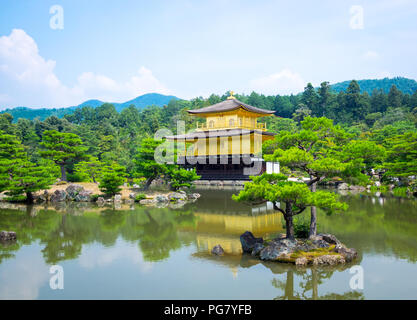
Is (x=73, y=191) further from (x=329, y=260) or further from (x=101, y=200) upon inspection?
(x=329, y=260)

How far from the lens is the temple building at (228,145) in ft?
91.7

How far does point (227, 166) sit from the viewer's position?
28.9m

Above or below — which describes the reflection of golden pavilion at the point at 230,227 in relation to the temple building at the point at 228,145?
below

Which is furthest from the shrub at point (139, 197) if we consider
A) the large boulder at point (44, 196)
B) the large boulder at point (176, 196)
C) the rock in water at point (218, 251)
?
the rock in water at point (218, 251)

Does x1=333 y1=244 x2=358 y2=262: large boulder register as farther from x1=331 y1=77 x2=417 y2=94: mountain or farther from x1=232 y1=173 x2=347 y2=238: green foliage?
x1=331 y1=77 x2=417 y2=94: mountain

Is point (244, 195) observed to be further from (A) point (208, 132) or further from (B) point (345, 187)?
(A) point (208, 132)

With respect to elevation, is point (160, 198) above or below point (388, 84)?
below

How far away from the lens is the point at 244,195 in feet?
27.4

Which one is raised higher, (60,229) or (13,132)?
(13,132)

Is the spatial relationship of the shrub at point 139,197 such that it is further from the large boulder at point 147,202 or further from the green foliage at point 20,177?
the green foliage at point 20,177

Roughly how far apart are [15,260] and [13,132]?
3053 centimetres

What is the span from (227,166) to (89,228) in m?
17.6

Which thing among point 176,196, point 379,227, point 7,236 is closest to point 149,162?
point 176,196
